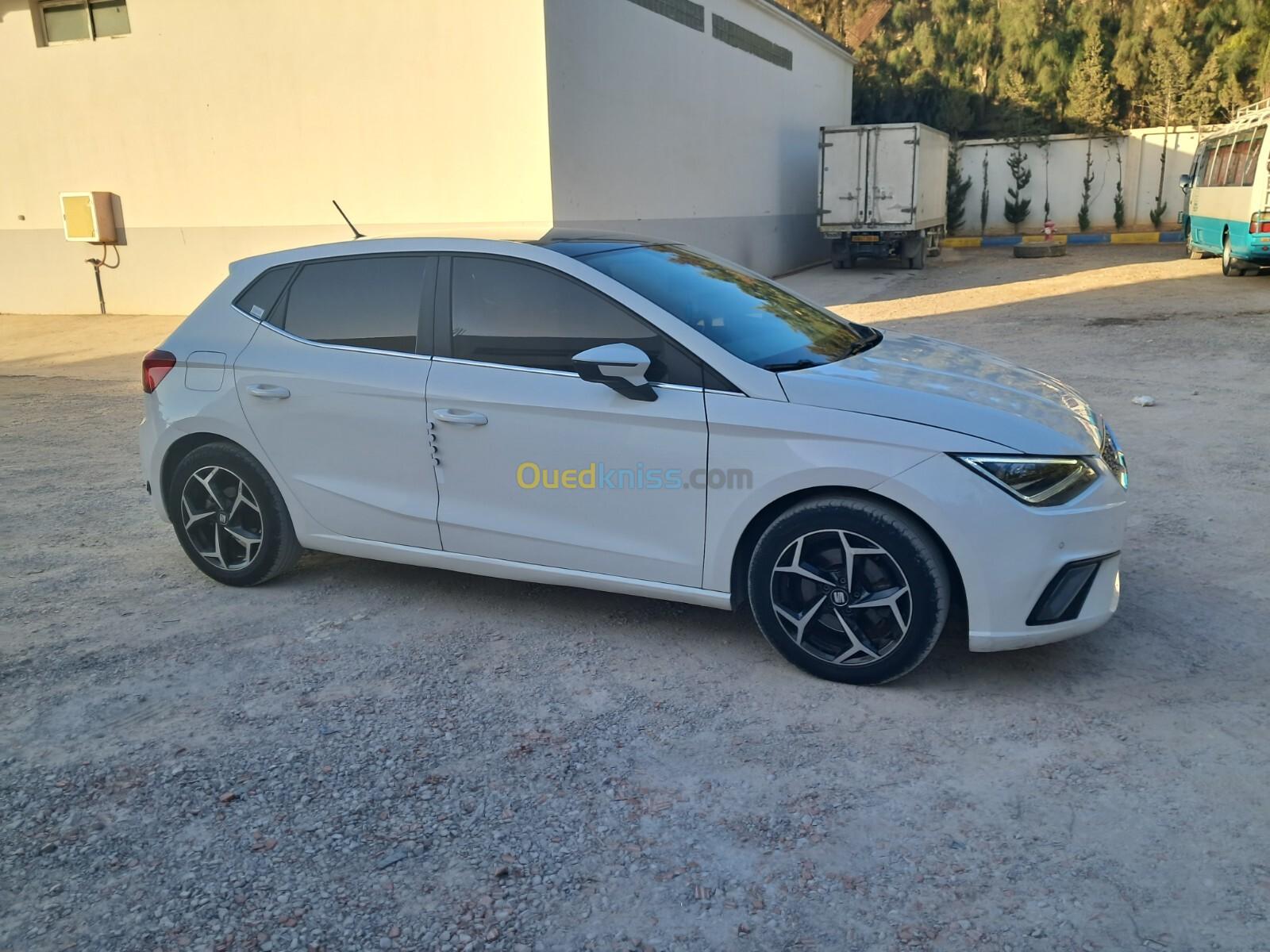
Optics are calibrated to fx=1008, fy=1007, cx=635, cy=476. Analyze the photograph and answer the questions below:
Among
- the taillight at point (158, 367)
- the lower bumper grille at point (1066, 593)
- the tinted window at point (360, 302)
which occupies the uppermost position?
the tinted window at point (360, 302)

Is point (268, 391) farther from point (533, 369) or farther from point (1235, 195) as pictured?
point (1235, 195)

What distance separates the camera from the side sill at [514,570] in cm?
400

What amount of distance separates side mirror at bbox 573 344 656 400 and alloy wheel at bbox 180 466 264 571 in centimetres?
194

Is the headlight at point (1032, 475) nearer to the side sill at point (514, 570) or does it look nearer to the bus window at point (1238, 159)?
the side sill at point (514, 570)

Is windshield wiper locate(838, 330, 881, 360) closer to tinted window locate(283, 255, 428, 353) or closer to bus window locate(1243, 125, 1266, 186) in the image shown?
tinted window locate(283, 255, 428, 353)

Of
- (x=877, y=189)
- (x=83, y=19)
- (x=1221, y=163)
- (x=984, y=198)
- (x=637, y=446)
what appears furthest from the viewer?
(x=984, y=198)

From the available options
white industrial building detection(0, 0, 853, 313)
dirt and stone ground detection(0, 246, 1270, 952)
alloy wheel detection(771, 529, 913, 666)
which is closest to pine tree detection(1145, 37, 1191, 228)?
white industrial building detection(0, 0, 853, 313)

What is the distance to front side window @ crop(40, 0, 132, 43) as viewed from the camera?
16547mm

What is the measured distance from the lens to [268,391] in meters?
4.63

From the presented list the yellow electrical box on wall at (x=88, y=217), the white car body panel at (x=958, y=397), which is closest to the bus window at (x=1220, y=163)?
the white car body panel at (x=958, y=397)

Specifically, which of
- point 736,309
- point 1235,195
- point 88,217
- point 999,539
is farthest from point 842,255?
point 999,539

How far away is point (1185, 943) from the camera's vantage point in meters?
2.43

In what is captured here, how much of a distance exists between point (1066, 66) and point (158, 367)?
33722 millimetres

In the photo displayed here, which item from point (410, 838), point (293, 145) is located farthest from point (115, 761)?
point (293, 145)
